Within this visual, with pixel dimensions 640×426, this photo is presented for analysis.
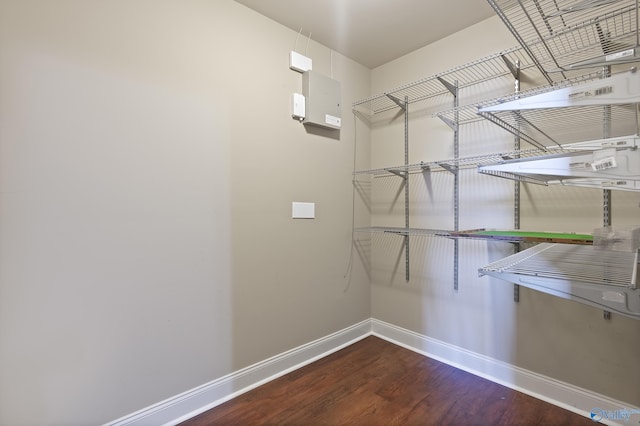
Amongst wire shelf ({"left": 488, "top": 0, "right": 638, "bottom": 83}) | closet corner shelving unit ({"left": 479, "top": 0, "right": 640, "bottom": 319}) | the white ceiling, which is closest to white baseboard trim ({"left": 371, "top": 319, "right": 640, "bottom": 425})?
closet corner shelving unit ({"left": 479, "top": 0, "right": 640, "bottom": 319})

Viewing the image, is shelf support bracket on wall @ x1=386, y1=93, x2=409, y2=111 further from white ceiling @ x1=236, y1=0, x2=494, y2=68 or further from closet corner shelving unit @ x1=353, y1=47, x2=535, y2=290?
white ceiling @ x1=236, y1=0, x2=494, y2=68

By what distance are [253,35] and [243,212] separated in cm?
111

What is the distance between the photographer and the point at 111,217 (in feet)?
4.60

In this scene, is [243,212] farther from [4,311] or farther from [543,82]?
[543,82]

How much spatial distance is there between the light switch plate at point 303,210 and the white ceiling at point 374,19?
111 centimetres

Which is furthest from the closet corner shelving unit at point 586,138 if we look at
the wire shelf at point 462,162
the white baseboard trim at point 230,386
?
the white baseboard trim at point 230,386

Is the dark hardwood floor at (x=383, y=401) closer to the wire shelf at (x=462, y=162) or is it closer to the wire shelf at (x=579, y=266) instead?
the wire shelf at (x=579, y=266)

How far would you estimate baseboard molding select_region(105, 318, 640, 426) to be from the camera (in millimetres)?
1546

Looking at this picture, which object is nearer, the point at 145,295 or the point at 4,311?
the point at 4,311

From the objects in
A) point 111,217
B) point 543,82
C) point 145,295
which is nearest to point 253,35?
point 111,217

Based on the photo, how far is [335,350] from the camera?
233 centimetres

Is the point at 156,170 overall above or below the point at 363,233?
above

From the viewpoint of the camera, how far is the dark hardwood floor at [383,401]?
1.57 m

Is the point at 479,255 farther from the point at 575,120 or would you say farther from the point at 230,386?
the point at 230,386
